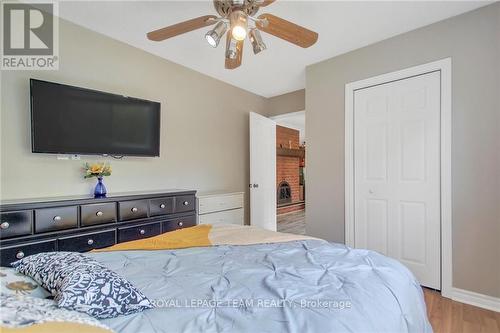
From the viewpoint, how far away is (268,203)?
443cm

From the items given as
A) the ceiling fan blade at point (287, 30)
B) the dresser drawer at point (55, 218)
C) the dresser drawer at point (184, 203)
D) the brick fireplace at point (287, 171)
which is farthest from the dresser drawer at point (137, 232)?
the brick fireplace at point (287, 171)

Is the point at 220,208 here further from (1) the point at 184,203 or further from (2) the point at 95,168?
(2) the point at 95,168

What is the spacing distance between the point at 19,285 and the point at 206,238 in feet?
3.14

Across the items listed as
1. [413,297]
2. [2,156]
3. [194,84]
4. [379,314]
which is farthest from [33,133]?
[413,297]

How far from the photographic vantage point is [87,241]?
2.13 m

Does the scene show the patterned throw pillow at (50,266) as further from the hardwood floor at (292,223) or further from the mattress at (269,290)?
the hardwood floor at (292,223)

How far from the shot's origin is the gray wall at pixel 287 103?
428 cm

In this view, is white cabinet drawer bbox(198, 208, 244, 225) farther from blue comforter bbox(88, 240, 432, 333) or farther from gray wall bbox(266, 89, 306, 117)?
gray wall bbox(266, 89, 306, 117)

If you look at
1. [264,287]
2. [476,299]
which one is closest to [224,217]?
[264,287]

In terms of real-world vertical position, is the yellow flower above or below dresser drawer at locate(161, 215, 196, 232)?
above

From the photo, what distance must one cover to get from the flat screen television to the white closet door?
7.77 ft

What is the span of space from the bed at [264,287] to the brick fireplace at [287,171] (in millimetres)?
5284

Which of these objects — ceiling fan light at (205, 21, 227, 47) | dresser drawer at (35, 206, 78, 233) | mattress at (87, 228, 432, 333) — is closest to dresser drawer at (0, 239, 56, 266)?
dresser drawer at (35, 206, 78, 233)

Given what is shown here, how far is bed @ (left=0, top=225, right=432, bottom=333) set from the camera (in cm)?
79
